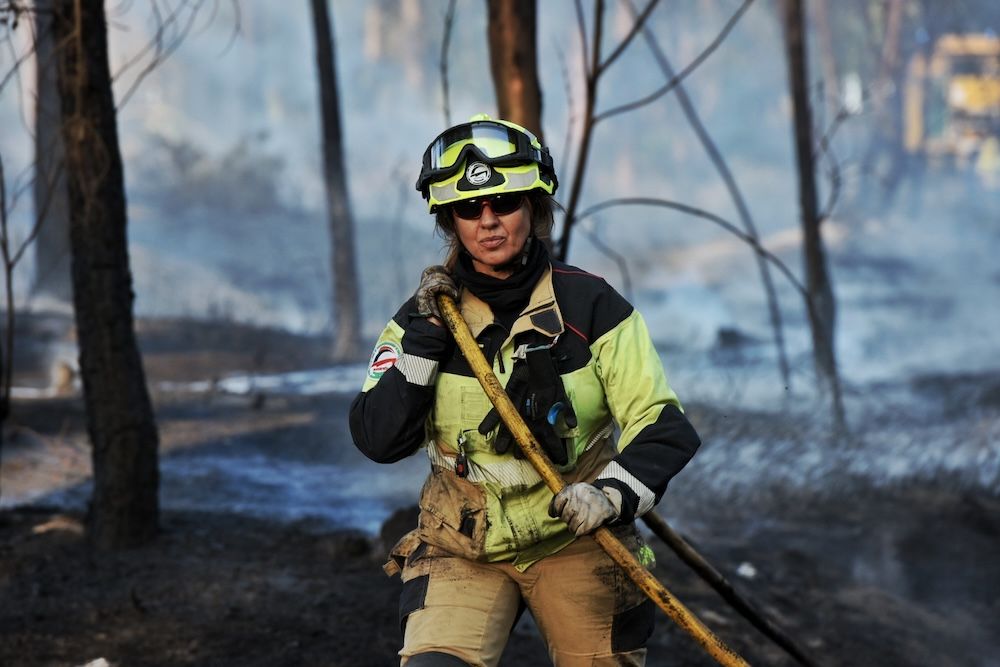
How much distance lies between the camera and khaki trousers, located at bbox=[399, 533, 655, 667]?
114 inches

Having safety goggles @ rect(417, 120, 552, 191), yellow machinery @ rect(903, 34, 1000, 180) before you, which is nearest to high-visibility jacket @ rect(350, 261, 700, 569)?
safety goggles @ rect(417, 120, 552, 191)

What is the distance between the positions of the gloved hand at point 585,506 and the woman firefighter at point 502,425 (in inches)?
4.2

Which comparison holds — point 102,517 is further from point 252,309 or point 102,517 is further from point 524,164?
point 252,309

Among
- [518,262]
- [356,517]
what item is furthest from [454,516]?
[356,517]

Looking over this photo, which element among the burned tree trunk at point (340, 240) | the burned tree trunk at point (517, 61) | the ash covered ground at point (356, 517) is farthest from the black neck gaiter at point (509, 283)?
the burned tree trunk at point (340, 240)

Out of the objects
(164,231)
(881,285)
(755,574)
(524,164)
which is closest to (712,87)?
(881,285)

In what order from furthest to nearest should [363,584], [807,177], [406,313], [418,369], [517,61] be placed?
[807,177] → [517,61] → [363,584] → [406,313] → [418,369]

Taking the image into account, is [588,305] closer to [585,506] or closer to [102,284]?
[585,506]

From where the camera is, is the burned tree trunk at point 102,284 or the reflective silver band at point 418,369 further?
the burned tree trunk at point 102,284

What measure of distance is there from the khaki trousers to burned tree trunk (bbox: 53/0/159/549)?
11.1 ft

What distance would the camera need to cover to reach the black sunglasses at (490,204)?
2.97 meters

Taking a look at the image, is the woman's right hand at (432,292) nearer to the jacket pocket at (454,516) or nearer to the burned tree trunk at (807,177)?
the jacket pocket at (454,516)

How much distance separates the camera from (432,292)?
9.65 feet

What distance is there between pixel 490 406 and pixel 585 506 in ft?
1.32
